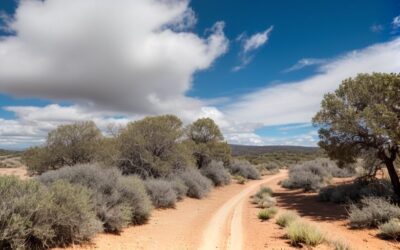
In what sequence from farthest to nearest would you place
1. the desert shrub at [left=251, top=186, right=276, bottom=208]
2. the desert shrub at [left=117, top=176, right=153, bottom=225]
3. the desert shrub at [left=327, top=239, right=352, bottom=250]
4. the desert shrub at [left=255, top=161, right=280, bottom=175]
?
1. the desert shrub at [left=255, top=161, right=280, bottom=175]
2. the desert shrub at [left=251, top=186, right=276, bottom=208]
3. the desert shrub at [left=117, top=176, right=153, bottom=225]
4. the desert shrub at [left=327, top=239, right=352, bottom=250]

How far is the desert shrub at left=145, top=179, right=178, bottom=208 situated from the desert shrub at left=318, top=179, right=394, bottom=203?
9.26 meters

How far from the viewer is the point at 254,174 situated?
40.1 m

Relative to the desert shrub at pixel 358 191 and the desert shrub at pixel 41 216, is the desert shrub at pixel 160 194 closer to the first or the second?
the desert shrub at pixel 41 216

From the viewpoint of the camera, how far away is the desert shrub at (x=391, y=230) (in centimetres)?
1029

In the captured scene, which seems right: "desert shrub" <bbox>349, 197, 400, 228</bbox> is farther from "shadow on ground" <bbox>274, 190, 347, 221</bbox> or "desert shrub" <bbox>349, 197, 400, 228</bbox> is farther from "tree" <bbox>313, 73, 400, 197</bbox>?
"tree" <bbox>313, 73, 400, 197</bbox>

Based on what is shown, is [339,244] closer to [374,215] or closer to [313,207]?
[374,215]

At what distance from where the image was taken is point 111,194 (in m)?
12.0

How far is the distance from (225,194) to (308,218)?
11558mm

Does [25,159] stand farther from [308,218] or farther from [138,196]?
[308,218]

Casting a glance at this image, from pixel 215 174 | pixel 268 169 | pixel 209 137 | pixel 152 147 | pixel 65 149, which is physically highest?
pixel 209 137

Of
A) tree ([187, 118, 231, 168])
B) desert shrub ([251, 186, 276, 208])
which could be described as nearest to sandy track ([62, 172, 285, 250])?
desert shrub ([251, 186, 276, 208])

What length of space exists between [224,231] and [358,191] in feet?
31.8

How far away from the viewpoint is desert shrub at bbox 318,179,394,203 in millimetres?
16353

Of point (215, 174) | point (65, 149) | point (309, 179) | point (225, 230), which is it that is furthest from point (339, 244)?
point (215, 174)
